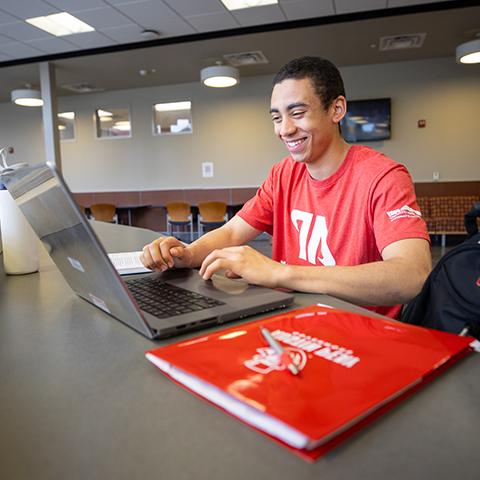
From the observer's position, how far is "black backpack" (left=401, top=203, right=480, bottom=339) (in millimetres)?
846

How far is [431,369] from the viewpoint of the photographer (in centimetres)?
52

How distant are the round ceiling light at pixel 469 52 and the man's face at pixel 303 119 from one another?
5.12m

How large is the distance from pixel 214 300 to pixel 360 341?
1.05 ft

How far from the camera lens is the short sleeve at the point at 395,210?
3.71 feet

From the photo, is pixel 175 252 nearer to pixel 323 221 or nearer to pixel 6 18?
pixel 323 221

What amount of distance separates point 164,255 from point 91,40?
588 cm

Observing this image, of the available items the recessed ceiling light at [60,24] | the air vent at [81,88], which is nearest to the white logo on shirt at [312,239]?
the recessed ceiling light at [60,24]

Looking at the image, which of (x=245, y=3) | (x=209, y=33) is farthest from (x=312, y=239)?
(x=209, y=33)

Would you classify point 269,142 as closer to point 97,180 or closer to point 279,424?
point 97,180

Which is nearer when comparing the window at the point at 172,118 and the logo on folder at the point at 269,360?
the logo on folder at the point at 269,360

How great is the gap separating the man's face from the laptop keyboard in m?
0.71

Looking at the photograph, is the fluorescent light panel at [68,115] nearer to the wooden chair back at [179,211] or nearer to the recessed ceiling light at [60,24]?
the wooden chair back at [179,211]

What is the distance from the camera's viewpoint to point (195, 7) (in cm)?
494

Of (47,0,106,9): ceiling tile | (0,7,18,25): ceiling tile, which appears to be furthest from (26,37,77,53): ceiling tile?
(47,0,106,9): ceiling tile
